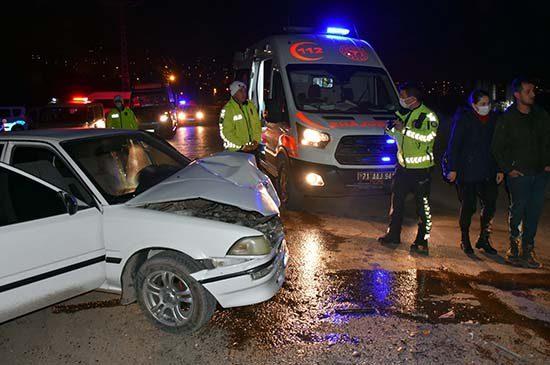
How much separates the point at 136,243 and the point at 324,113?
4.05 metres

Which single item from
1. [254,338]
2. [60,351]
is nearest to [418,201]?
[254,338]

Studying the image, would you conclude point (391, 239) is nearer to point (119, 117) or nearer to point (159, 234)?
point (159, 234)

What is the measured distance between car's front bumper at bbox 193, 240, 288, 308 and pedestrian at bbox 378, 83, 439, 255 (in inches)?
94.0

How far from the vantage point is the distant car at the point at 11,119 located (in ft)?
57.2

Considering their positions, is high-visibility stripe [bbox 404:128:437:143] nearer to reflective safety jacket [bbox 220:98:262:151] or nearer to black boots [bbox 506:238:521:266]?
black boots [bbox 506:238:521:266]

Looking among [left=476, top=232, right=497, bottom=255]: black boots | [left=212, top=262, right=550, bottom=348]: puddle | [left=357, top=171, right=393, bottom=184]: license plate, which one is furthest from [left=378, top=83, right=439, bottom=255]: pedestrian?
[left=357, top=171, right=393, bottom=184]: license plate

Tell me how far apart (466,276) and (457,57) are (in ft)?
54.9

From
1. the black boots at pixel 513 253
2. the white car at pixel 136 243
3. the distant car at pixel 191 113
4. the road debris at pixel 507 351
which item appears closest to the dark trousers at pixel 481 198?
the black boots at pixel 513 253

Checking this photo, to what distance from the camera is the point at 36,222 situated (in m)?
3.41

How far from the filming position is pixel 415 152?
17.2ft

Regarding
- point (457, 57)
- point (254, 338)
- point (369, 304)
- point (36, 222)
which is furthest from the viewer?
point (457, 57)

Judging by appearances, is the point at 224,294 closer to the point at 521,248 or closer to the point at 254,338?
the point at 254,338

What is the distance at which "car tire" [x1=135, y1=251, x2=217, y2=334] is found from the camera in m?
3.56

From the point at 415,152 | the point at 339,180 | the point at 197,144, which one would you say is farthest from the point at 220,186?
the point at 197,144
